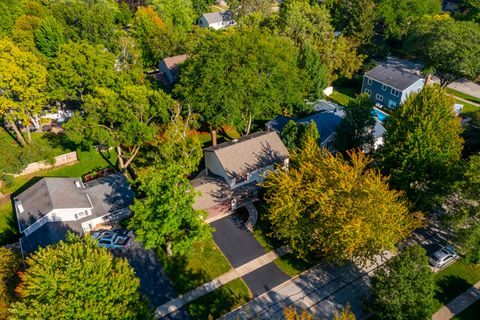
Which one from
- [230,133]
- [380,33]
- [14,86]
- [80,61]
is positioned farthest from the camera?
[380,33]

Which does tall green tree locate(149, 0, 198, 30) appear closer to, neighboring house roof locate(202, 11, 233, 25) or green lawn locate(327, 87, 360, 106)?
neighboring house roof locate(202, 11, 233, 25)

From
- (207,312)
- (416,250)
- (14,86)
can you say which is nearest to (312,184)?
(416,250)

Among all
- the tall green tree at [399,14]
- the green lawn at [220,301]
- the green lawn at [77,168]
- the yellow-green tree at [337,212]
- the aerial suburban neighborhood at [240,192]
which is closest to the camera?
the aerial suburban neighborhood at [240,192]

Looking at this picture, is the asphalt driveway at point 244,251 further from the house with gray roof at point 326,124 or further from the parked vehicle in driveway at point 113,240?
the house with gray roof at point 326,124

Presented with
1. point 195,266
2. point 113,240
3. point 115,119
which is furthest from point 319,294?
point 115,119

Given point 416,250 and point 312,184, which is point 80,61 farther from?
point 416,250

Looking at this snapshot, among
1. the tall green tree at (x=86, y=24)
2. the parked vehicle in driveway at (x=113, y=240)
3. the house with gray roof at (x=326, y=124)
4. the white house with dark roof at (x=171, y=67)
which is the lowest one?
the parked vehicle in driveway at (x=113, y=240)

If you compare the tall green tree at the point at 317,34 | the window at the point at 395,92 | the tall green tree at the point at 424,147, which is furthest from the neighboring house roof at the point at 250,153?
the window at the point at 395,92
